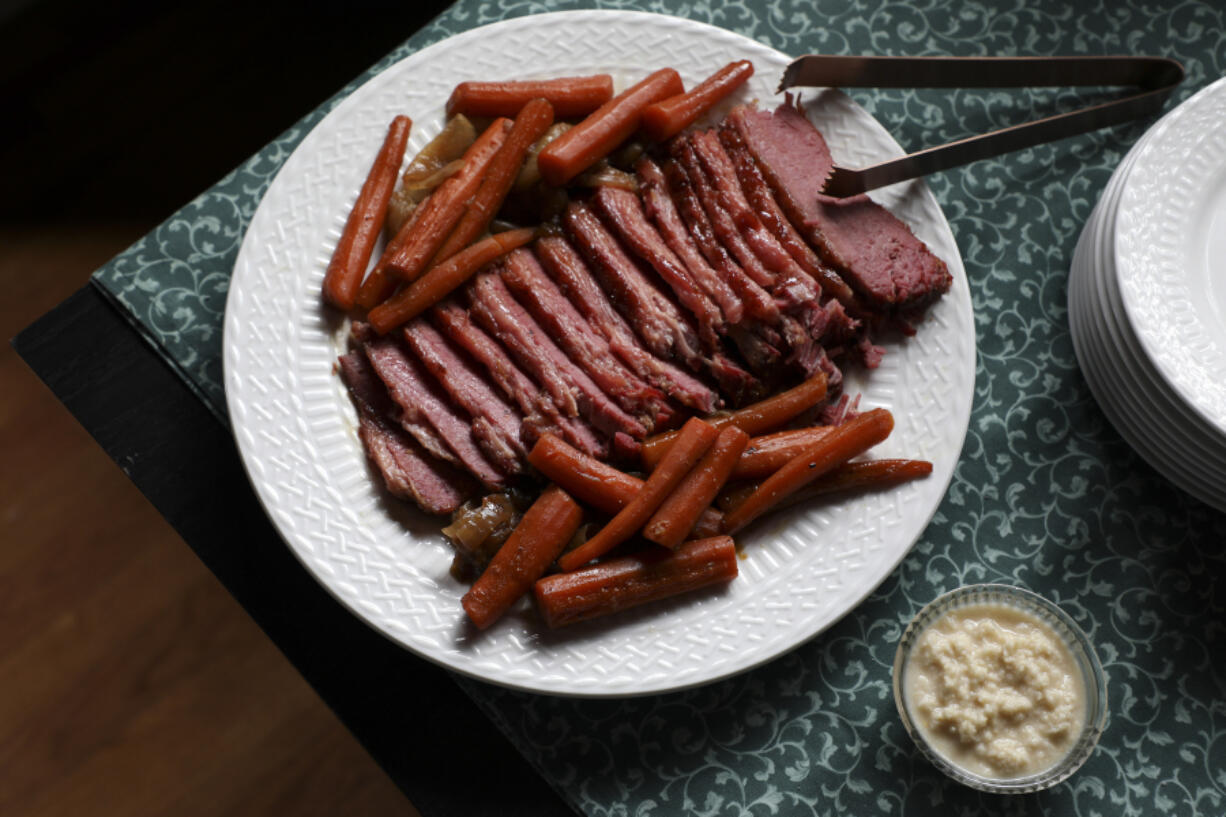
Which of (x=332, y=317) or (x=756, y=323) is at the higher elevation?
(x=332, y=317)

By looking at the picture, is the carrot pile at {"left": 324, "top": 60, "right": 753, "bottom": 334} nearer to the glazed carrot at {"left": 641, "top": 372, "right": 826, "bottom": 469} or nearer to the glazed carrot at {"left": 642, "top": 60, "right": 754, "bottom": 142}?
the glazed carrot at {"left": 642, "top": 60, "right": 754, "bottom": 142}

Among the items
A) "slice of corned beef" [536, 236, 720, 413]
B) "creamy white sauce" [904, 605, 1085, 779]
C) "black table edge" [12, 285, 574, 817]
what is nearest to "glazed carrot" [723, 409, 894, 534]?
"slice of corned beef" [536, 236, 720, 413]

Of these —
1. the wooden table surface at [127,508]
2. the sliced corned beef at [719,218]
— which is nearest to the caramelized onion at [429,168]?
the sliced corned beef at [719,218]

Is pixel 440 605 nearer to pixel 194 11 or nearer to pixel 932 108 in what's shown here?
pixel 932 108

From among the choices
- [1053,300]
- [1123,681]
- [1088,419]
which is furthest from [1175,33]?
[1123,681]

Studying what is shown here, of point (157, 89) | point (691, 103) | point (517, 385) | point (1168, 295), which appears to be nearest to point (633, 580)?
point (517, 385)

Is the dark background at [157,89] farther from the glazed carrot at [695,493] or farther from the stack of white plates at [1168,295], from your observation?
the stack of white plates at [1168,295]

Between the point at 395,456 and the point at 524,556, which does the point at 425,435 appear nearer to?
the point at 395,456
